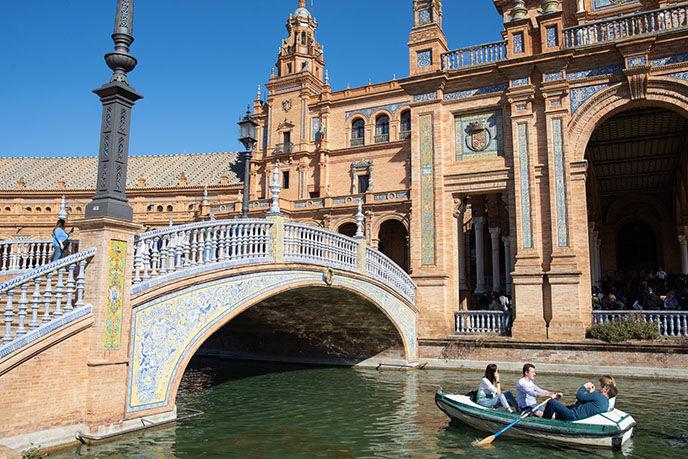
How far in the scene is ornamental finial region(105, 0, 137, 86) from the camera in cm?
812

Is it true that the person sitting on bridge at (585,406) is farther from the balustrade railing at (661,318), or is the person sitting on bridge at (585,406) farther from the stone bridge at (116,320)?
the balustrade railing at (661,318)

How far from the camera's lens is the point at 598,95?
677 inches

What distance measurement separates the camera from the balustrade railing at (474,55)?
1873 cm

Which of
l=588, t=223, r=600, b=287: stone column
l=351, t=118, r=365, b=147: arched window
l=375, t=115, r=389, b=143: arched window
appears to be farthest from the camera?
l=351, t=118, r=365, b=147: arched window

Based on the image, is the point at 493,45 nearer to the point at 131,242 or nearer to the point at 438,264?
the point at 438,264

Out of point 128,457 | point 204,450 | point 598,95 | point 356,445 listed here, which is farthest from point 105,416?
point 598,95

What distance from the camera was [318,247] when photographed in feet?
41.3

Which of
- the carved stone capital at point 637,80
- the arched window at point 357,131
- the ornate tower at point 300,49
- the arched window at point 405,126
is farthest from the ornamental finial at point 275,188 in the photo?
the ornate tower at point 300,49

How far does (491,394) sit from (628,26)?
43.2 feet

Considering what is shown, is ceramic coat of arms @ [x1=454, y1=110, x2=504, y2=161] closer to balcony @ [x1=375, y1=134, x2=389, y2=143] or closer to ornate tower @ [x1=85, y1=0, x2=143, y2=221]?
ornate tower @ [x1=85, y1=0, x2=143, y2=221]

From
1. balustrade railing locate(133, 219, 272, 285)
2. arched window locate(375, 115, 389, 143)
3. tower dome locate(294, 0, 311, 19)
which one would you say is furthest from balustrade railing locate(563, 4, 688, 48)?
tower dome locate(294, 0, 311, 19)

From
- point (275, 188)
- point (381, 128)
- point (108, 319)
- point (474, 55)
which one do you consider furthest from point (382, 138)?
point (108, 319)

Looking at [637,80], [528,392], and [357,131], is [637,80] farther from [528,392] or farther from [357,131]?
[357,131]

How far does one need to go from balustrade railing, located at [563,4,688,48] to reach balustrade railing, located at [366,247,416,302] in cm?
890
